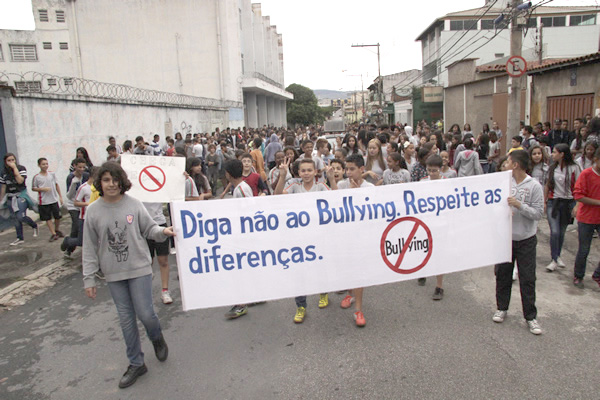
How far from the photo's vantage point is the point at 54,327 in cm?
492

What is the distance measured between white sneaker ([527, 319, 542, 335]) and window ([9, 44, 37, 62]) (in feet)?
146

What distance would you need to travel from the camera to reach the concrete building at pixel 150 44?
112ft

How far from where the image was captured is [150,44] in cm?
3491

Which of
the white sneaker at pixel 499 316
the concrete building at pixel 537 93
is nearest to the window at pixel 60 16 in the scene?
the concrete building at pixel 537 93

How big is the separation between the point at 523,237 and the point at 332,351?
7.04ft

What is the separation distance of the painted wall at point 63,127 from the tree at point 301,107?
54.2 meters

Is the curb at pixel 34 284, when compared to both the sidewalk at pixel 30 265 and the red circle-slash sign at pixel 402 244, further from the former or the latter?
the red circle-slash sign at pixel 402 244

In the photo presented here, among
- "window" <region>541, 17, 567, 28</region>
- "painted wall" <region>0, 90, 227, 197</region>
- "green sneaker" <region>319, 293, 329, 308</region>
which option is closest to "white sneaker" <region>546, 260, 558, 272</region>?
"green sneaker" <region>319, 293, 329, 308</region>

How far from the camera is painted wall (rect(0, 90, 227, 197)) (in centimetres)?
999

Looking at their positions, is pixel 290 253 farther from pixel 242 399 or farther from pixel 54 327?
pixel 54 327

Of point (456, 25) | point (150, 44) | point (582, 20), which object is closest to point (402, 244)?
point (150, 44)

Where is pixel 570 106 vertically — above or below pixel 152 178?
above

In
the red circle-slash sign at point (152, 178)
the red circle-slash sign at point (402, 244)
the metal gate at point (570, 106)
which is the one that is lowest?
the red circle-slash sign at point (402, 244)

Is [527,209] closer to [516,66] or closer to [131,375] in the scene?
[131,375]
